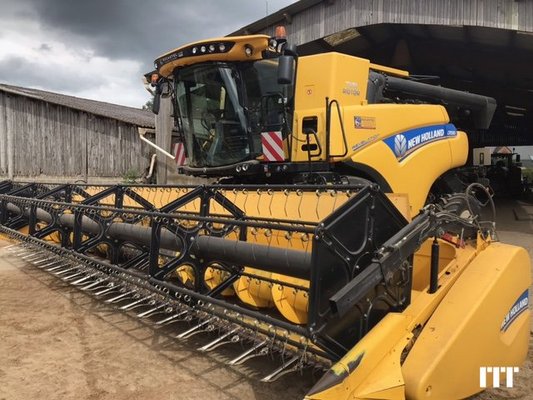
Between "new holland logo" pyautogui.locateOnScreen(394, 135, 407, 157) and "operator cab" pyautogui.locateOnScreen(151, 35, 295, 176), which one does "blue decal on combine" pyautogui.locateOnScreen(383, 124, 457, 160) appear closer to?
"new holland logo" pyautogui.locateOnScreen(394, 135, 407, 157)

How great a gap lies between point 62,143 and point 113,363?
14276 millimetres

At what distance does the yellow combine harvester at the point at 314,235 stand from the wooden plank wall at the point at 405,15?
43.9 inches

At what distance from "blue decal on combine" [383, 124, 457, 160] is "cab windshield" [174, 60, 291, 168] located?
1143 mm

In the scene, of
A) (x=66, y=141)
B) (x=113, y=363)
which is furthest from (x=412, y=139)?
(x=66, y=141)

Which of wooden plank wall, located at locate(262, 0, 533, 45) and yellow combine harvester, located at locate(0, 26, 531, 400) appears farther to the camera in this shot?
wooden plank wall, located at locate(262, 0, 533, 45)

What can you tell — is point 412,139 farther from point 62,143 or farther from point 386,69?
point 62,143

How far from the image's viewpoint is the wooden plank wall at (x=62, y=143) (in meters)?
14.5

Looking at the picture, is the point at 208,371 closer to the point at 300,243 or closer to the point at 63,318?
the point at 300,243

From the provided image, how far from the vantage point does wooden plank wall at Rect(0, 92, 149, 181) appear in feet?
47.5

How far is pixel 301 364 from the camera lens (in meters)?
2.51

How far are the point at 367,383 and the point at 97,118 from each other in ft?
48.1

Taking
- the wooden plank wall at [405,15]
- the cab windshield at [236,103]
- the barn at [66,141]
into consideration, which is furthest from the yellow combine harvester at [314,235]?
the barn at [66,141]
